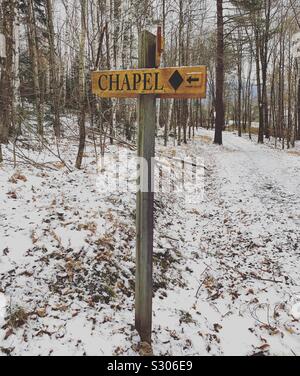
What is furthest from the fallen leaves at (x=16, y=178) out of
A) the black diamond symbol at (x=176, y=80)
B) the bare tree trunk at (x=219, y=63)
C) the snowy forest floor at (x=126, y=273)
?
the bare tree trunk at (x=219, y=63)

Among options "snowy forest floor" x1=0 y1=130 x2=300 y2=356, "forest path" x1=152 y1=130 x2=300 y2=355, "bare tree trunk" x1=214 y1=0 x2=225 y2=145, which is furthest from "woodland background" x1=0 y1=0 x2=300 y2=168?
"forest path" x1=152 y1=130 x2=300 y2=355

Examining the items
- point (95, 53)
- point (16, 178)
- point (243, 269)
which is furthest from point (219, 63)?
point (243, 269)

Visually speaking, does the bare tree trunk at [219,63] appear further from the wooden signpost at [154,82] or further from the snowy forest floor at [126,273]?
the wooden signpost at [154,82]

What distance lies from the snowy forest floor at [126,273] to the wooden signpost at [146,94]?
25.6 inches

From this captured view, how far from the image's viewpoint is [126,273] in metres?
4.41

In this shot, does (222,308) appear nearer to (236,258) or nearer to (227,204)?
(236,258)

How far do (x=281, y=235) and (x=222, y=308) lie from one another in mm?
2612

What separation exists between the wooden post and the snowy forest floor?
39 cm

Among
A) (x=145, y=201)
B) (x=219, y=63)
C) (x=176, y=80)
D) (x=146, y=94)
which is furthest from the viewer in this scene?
(x=219, y=63)

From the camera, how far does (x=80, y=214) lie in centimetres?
548

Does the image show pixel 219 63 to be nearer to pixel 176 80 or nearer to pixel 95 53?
pixel 95 53

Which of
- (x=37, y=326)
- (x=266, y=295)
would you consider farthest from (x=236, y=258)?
(x=37, y=326)

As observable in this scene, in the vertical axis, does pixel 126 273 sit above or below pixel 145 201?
below

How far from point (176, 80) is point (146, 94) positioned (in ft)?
1.09
